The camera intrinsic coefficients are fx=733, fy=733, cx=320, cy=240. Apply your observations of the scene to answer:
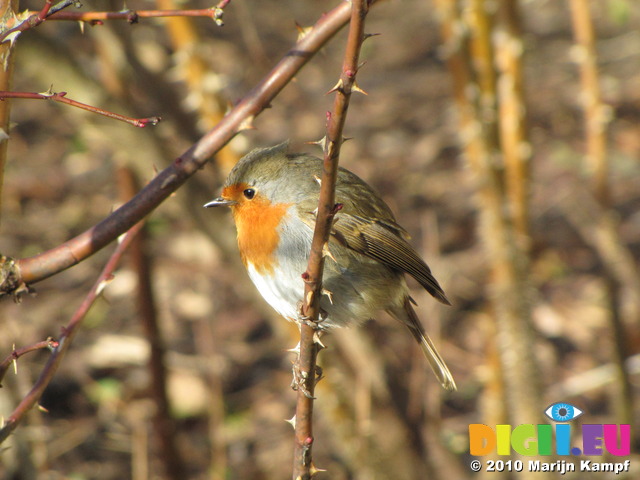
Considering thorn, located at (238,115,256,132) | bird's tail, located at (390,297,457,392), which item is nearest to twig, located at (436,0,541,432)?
bird's tail, located at (390,297,457,392)

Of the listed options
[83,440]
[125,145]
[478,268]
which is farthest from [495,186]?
[83,440]

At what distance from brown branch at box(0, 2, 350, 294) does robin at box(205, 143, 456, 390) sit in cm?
67

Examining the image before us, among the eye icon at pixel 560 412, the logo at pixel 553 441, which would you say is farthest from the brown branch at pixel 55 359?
the eye icon at pixel 560 412

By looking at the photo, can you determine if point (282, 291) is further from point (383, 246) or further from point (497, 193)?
point (497, 193)

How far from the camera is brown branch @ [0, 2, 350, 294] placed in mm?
1595

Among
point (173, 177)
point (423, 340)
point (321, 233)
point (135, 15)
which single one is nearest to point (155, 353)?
point (423, 340)

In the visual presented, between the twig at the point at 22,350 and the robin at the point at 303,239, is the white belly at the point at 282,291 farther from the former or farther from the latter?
the twig at the point at 22,350

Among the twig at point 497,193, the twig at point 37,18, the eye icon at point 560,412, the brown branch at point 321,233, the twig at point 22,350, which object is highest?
the twig at point 497,193

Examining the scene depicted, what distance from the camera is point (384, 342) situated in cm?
509

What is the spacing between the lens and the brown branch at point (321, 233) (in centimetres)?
120

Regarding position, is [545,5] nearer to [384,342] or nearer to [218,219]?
[384,342]

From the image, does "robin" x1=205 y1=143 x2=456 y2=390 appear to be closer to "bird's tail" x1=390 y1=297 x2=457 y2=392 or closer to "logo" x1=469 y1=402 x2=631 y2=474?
"bird's tail" x1=390 y1=297 x2=457 y2=392

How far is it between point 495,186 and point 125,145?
5.28 feet

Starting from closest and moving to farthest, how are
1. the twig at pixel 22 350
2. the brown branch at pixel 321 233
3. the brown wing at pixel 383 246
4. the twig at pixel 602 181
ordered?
the brown branch at pixel 321 233 < the twig at pixel 22 350 < the brown wing at pixel 383 246 < the twig at pixel 602 181
